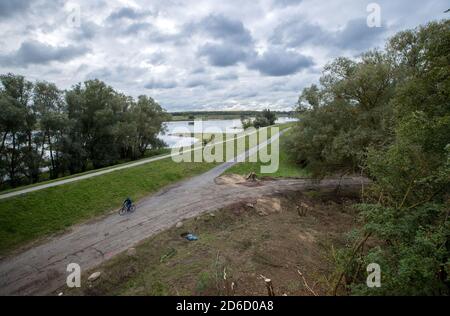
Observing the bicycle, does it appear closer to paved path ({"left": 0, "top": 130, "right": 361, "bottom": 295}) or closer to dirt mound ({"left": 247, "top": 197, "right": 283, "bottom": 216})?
paved path ({"left": 0, "top": 130, "right": 361, "bottom": 295})

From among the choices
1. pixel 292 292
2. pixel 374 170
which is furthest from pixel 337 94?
pixel 292 292

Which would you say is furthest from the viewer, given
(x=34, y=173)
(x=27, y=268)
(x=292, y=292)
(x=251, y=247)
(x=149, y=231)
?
(x=34, y=173)

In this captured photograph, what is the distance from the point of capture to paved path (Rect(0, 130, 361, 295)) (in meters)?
11.0

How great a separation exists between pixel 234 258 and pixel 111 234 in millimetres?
7615

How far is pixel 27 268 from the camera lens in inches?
463

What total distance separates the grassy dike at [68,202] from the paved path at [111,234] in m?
1.35

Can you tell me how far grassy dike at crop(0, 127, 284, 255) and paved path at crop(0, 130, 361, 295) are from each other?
135 cm

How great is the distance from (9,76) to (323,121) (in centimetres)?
3513

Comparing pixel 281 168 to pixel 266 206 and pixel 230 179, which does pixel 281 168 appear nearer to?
pixel 230 179

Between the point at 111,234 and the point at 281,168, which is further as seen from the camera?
the point at 281,168

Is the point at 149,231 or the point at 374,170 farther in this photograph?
the point at 149,231

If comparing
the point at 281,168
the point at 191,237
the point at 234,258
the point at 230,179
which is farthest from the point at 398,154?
the point at 281,168

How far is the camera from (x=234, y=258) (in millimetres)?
12250
